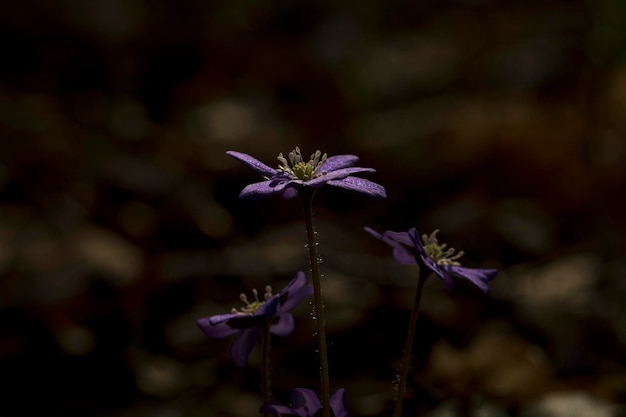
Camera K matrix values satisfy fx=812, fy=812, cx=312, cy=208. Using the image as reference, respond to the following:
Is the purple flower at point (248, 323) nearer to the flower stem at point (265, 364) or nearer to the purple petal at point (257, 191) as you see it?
the flower stem at point (265, 364)

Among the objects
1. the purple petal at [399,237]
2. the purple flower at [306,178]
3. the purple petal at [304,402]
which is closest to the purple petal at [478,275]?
the purple petal at [399,237]

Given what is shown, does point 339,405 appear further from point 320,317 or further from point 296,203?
point 296,203

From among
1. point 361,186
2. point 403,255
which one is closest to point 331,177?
point 361,186

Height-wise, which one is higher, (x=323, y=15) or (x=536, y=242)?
(x=323, y=15)

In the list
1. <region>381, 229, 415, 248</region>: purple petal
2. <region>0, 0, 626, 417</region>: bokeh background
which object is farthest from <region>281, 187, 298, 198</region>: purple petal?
<region>0, 0, 626, 417</region>: bokeh background

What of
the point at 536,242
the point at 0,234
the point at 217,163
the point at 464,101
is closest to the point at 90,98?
the point at 217,163

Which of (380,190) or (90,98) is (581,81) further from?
(380,190)

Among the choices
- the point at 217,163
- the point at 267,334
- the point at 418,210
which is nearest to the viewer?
the point at 267,334
